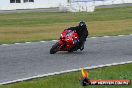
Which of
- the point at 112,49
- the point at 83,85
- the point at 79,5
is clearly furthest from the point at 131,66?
the point at 79,5

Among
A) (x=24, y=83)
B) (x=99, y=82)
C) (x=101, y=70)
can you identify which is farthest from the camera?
(x=101, y=70)

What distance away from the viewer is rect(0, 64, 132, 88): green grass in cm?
964

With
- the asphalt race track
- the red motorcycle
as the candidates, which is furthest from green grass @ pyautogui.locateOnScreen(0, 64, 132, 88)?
the red motorcycle

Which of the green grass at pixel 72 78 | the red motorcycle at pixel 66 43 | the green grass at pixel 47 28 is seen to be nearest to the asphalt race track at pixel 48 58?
the red motorcycle at pixel 66 43

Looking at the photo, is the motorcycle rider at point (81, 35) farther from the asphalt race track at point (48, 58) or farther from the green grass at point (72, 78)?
the green grass at point (72, 78)

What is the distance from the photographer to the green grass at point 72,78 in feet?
31.6

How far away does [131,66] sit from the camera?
1202 centimetres

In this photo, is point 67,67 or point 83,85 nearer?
point 83,85

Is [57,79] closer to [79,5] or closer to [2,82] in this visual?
[2,82]

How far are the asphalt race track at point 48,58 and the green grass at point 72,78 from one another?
31.3 inches

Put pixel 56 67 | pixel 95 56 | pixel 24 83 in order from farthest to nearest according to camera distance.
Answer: pixel 95 56 → pixel 56 67 → pixel 24 83

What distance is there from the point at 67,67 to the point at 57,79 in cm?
206

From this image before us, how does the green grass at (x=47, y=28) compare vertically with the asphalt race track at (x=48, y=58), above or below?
below

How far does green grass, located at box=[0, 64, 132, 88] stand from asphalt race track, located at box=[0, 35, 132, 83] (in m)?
0.79
